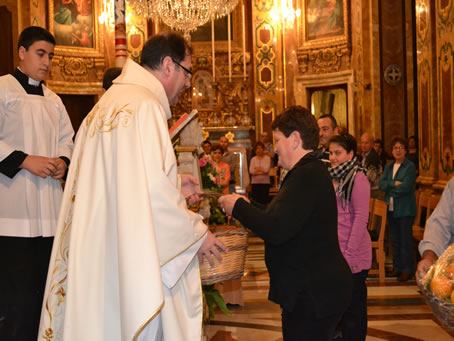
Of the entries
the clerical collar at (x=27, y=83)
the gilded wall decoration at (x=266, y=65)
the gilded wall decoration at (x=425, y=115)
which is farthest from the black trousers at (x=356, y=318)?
the gilded wall decoration at (x=266, y=65)

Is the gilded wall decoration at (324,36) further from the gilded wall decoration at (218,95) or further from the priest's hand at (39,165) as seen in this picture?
the priest's hand at (39,165)

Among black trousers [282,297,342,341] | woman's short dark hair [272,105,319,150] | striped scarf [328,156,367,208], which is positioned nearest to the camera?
black trousers [282,297,342,341]

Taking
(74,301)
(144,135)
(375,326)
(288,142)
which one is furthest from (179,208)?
(375,326)

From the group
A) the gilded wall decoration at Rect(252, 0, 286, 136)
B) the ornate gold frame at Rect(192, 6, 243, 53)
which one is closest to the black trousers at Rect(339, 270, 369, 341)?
the gilded wall decoration at Rect(252, 0, 286, 136)

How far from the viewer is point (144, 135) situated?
7.59ft

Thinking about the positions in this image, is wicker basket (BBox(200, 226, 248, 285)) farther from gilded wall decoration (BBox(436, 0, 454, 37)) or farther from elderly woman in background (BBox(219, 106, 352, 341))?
gilded wall decoration (BBox(436, 0, 454, 37))

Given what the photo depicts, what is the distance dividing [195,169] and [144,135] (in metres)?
2.00

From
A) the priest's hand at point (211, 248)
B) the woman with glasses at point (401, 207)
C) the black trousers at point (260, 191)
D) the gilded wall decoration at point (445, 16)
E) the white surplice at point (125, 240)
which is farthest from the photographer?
the black trousers at point (260, 191)

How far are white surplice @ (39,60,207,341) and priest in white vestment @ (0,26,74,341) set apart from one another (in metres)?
0.95

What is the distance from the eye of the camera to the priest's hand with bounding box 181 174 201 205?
2.88 m

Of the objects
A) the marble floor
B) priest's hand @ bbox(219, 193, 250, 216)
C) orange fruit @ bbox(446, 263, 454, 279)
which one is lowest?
the marble floor

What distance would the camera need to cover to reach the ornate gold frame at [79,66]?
52.4 feet

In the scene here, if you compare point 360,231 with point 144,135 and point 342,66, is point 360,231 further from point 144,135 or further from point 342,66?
point 342,66

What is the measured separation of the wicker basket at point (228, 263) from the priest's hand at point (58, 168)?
3.67ft
